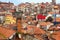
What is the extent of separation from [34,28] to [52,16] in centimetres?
133

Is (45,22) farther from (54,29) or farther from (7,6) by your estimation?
(7,6)

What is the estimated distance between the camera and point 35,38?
5613 mm

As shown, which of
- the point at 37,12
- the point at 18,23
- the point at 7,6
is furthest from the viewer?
the point at 37,12

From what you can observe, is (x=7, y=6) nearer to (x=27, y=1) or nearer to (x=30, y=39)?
(x=27, y=1)

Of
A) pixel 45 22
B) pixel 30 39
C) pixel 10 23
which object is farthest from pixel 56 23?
pixel 30 39

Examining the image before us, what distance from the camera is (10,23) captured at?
6699mm

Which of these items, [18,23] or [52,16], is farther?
[52,16]

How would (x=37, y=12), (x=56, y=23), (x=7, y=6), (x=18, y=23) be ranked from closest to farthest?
(x=18, y=23) < (x=56, y=23) < (x=7, y=6) < (x=37, y=12)

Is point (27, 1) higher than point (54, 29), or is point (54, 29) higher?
point (27, 1)

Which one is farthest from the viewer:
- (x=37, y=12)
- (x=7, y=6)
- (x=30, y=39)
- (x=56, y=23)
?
(x=37, y=12)

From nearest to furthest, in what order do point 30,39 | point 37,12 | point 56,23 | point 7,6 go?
point 30,39 → point 56,23 → point 7,6 → point 37,12

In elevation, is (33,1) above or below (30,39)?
above

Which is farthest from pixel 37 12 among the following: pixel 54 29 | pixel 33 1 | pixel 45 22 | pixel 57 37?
pixel 57 37

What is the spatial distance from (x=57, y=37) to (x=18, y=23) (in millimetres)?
1121
